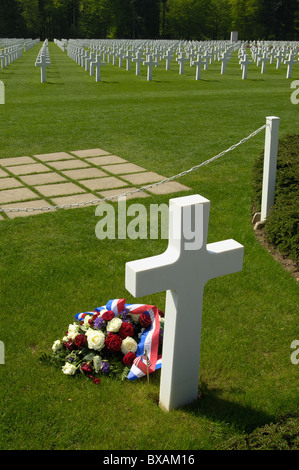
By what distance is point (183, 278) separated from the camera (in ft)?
8.95

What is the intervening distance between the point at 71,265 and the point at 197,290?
2.29m

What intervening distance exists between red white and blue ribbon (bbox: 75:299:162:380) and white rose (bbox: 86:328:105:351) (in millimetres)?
250

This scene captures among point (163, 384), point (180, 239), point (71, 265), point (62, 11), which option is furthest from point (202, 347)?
point (62, 11)

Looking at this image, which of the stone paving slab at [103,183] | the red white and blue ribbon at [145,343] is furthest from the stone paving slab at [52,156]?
the red white and blue ribbon at [145,343]

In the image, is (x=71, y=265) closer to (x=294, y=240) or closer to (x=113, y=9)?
(x=294, y=240)

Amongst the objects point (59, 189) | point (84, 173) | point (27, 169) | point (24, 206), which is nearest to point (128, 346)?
point (24, 206)

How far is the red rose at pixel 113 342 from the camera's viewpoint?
344 cm

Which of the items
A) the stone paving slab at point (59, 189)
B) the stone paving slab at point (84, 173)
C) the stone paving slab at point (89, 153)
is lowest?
the stone paving slab at point (59, 189)

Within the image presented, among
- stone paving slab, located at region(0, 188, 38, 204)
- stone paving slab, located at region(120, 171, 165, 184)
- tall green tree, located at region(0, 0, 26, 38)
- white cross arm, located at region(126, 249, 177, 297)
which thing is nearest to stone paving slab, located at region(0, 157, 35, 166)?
stone paving slab, located at region(0, 188, 38, 204)

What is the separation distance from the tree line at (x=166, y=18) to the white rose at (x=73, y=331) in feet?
260

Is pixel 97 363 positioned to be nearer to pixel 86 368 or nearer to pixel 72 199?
pixel 86 368

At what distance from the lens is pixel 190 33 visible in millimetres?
81625

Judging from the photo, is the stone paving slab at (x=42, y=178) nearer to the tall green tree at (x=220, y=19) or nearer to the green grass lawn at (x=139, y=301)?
the green grass lawn at (x=139, y=301)
